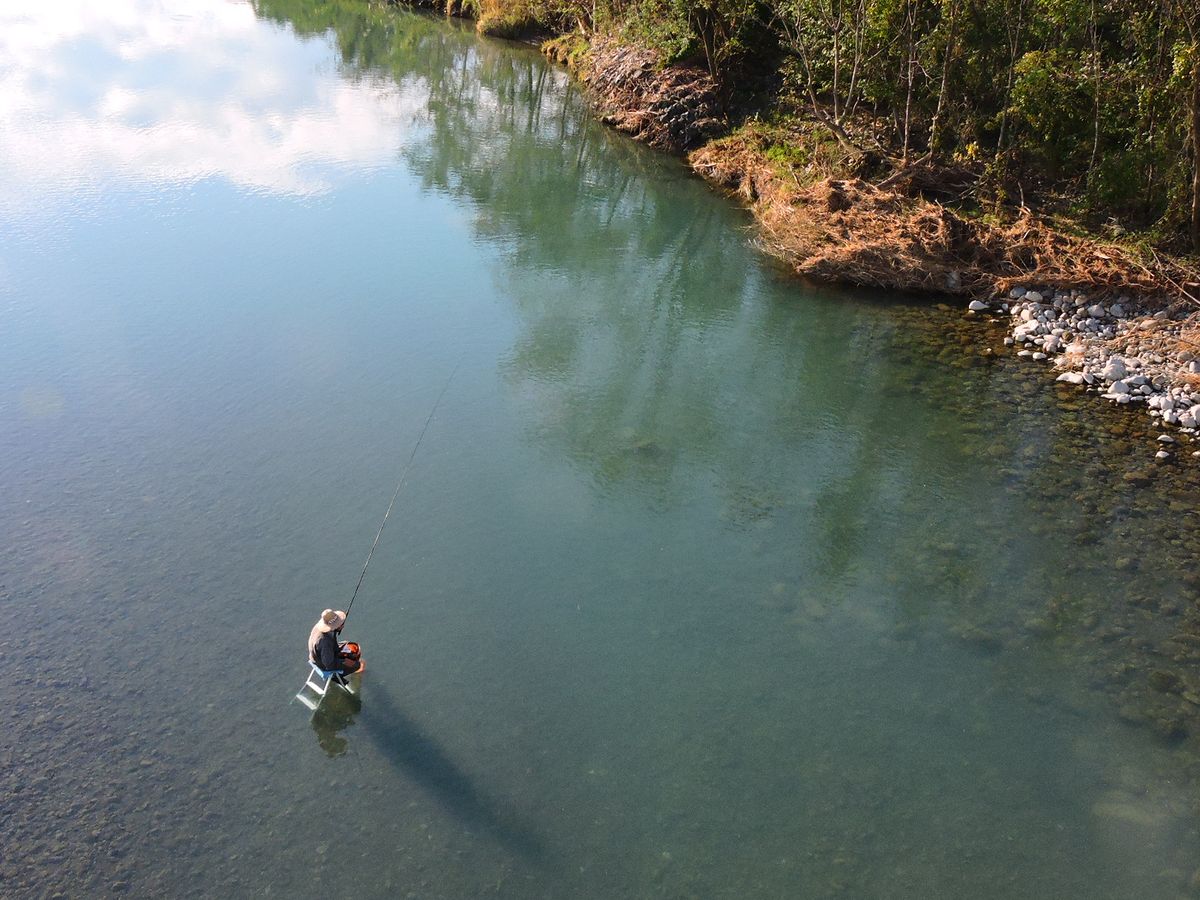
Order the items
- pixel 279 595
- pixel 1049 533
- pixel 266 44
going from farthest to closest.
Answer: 1. pixel 266 44
2. pixel 1049 533
3. pixel 279 595

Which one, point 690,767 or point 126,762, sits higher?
point 690,767

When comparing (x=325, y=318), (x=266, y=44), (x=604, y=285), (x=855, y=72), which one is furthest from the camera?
(x=266, y=44)

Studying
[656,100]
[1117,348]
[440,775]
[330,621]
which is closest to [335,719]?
[330,621]

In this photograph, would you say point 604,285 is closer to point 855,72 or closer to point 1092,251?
point 855,72

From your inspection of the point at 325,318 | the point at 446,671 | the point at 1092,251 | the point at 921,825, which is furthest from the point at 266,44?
the point at 921,825

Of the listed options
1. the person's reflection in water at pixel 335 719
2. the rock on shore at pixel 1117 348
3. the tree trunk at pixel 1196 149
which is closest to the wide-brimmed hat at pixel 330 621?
the person's reflection in water at pixel 335 719

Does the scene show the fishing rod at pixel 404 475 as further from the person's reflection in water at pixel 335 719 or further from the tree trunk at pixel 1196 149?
the tree trunk at pixel 1196 149

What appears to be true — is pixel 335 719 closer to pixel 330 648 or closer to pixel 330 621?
pixel 330 648
